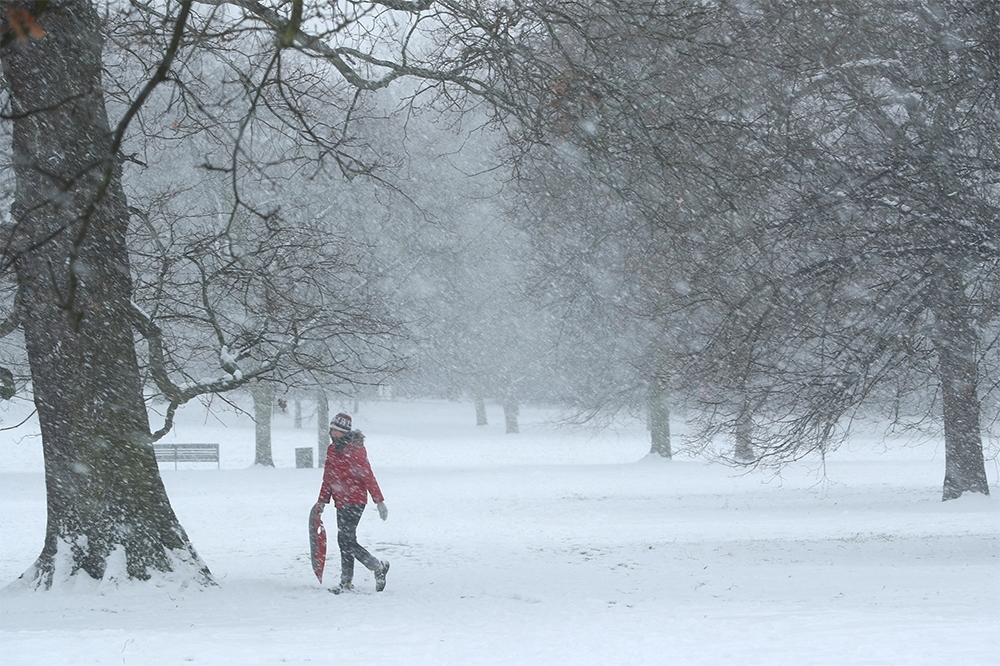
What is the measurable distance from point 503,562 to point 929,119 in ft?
22.6

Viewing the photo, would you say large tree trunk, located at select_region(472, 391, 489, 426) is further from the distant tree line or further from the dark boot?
the dark boot

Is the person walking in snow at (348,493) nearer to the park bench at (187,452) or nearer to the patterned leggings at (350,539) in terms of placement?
the patterned leggings at (350,539)

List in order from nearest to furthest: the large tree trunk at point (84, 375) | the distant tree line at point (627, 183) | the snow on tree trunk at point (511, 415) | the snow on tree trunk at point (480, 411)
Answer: the distant tree line at point (627, 183) < the large tree trunk at point (84, 375) < the snow on tree trunk at point (511, 415) < the snow on tree trunk at point (480, 411)

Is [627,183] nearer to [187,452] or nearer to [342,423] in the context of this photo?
[342,423]

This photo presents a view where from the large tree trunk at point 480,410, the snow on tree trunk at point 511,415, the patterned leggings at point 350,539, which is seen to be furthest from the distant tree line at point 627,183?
the large tree trunk at point 480,410

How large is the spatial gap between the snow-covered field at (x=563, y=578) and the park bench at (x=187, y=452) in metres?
3.03

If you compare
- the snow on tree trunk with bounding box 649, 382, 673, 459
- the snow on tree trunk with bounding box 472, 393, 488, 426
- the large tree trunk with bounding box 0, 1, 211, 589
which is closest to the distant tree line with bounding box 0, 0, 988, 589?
the large tree trunk with bounding box 0, 1, 211, 589

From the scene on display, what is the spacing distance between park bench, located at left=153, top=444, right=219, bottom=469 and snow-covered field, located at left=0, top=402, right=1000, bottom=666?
9.95ft

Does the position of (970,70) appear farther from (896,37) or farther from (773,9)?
(773,9)

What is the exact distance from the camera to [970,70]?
984 centimetres

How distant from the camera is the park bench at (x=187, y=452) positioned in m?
27.8

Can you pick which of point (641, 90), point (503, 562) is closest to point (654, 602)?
point (503, 562)

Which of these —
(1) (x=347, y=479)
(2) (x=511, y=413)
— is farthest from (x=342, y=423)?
(2) (x=511, y=413)

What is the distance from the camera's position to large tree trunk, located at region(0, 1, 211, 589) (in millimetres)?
8750
